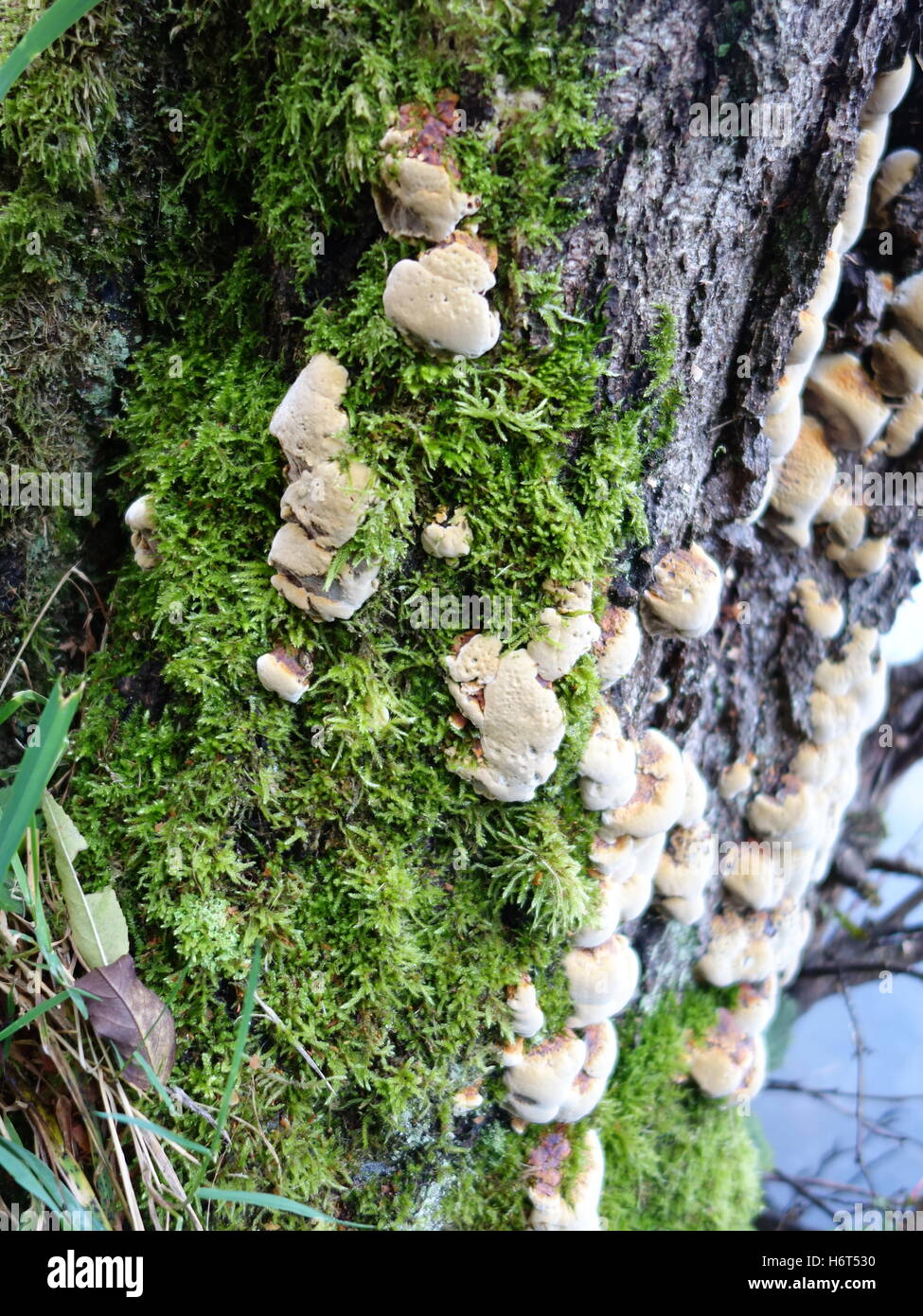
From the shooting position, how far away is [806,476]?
71.0 inches

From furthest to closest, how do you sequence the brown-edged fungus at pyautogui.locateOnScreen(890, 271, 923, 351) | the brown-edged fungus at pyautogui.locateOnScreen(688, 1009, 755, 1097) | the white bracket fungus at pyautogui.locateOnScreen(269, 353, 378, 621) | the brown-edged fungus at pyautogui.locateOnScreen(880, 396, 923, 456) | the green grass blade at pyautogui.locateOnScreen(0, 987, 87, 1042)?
1. the brown-edged fungus at pyautogui.locateOnScreen(688, 1009, 755, 1097)
2. the brown-edged fungus at pyautogui.locateOnScreen(880, 396, 923, 456)
3. the brown-edged fungus at pyautogui.locateOnScreen(890, 271, 923, 351)
4. the white bracket fungus at pyautogui.locateOnScreen(269, 353, 378, 621)
5. the green grass blade at pyautogui.locateOnScreen(0, 987, 87, 1042)

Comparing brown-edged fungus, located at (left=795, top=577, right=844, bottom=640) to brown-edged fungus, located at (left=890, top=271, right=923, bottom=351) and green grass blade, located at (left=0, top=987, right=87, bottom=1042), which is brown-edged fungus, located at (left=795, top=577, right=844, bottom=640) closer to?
brown-edged fungus, located at (left=890, top=271, right=923, bottom=351)

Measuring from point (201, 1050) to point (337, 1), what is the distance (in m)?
1.47

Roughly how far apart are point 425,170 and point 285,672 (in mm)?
690

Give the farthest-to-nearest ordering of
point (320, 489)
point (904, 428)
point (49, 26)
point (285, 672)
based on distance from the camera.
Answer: point (904, 428) → point (285, 672) → point (320, 489) → point (49, 26)

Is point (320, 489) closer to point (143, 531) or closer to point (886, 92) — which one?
point (143, 531)

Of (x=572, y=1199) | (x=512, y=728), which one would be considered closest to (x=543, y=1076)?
(x=572, y=1199)

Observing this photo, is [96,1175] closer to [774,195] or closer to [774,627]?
[774,627]

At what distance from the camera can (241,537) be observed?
4.33ft

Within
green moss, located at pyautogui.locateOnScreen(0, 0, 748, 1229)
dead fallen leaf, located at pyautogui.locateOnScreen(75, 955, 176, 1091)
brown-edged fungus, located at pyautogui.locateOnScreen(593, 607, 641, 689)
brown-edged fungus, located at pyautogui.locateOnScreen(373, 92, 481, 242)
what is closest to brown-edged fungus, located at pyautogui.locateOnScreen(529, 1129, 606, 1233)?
green moss, located at pyautogui.locateOnScreen(0, 0, 748, 1229)

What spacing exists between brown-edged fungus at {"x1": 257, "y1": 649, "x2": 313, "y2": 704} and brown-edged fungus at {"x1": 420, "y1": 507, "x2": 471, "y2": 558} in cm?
25

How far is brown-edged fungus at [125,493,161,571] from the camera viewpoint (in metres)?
1.33

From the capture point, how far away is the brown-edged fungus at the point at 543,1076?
1.49 meters

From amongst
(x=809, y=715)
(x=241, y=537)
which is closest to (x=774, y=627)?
(x=809, y=715)
